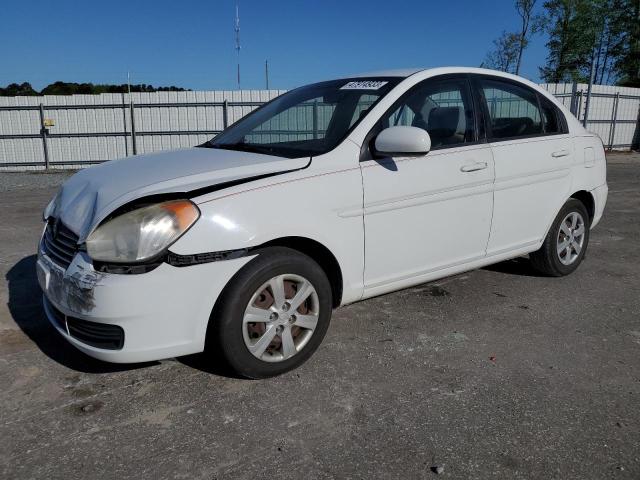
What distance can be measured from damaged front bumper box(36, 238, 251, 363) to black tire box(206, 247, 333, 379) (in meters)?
0.05

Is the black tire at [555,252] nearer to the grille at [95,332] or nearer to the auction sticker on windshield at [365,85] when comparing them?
the auction sticker on windshield at [365,85]

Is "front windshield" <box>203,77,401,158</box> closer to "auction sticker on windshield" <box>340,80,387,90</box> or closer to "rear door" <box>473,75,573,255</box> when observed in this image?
"auction sticker on windshield" <box>340,80,387,90</box>

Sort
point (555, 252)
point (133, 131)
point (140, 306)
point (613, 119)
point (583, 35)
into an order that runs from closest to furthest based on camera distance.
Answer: point (140, 306), point (555, 252), point (133, 131), point (613, 119), point (583, 35)

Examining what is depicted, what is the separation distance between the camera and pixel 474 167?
3490mm

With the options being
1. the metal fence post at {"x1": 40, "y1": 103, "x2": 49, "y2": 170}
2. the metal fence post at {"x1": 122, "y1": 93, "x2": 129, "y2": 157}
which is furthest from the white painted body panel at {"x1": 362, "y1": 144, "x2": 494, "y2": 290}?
the metal fence post at {"x1": 40, "y1": 103, "x2": 49, "y2": 170}

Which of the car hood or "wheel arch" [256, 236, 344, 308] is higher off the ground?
the car hood

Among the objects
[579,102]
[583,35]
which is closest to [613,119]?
[579,102]

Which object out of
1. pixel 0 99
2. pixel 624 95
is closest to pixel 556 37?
pixel 624 95

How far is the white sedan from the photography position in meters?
2.44

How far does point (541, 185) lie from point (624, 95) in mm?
19272

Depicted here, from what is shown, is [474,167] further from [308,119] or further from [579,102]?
[579,102]

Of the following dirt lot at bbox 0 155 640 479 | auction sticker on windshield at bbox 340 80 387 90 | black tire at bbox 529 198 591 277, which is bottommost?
dirt lot at bbox 0 155 640 479

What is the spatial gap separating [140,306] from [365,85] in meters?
2.05

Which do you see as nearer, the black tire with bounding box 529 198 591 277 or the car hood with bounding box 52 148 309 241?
the car hood with bounding box 52 148 309 241
